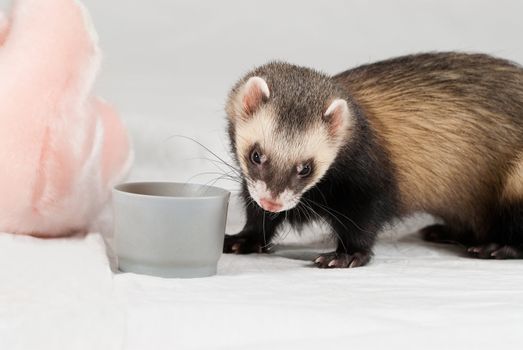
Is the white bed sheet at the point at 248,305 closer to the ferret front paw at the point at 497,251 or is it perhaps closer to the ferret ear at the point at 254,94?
the ferret front paw at the point at 497,251

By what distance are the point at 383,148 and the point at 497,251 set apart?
21.9 inches

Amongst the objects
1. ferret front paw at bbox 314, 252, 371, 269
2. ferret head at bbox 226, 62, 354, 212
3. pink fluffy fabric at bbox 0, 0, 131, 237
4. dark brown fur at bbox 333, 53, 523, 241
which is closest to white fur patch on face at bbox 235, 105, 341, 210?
ferret head at bbox 226, 62, 354, 212

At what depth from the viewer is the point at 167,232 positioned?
2531 millimetres

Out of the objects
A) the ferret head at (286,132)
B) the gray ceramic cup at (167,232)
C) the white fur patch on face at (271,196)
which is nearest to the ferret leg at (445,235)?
the ferret head at (286,132)

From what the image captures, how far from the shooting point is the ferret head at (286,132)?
2.68 meters

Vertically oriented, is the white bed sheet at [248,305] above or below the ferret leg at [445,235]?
above

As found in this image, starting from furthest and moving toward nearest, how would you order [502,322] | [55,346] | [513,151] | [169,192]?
[513,151], [169,192], [502,322], [55,346]

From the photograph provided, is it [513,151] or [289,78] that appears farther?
[513,151]

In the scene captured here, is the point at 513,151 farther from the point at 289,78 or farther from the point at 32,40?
the point at 32,40

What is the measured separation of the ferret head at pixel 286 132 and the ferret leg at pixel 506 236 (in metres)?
0.72

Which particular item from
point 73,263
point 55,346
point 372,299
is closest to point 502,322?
point 372,299

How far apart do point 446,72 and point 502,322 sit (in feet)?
4.55

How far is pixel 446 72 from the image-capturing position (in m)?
3.31

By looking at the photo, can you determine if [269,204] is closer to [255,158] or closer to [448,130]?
[255,158]
